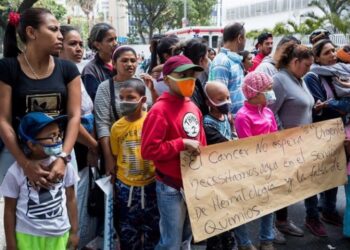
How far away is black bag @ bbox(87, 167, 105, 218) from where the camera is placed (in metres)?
3.22

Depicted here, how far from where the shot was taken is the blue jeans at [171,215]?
9.02 ft

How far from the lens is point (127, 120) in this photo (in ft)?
9.93

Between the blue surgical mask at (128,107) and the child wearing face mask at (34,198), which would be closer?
the child wearing face mask at (34,198)

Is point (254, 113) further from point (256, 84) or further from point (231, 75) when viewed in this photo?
point (231, 75)

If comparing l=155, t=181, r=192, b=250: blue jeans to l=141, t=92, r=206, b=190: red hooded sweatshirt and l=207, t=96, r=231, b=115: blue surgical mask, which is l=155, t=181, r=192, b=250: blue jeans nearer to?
l=141, t=92, r=206, b=190: red hooded sweatshirt

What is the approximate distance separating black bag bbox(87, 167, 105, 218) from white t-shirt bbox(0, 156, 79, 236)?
837 mm

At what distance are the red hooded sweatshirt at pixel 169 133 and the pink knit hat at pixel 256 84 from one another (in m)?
0.64

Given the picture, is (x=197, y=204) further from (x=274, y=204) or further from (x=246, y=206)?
(x=274, y=204)

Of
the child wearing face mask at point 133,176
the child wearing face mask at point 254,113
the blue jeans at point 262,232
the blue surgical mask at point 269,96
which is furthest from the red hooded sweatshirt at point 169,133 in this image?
the blue jeans at point 262,232

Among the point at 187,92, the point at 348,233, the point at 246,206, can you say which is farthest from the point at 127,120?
the point at 348,233

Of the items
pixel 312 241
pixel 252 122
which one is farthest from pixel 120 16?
pixel 252 122

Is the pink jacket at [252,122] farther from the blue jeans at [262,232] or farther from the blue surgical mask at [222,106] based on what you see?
the blue jeans at [262,232]

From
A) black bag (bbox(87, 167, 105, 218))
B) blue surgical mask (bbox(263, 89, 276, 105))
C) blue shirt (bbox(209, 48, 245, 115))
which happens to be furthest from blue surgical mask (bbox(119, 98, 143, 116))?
blue shirt (bbox(209, 48, 245, 115))

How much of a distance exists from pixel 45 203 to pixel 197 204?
0.98 meters
